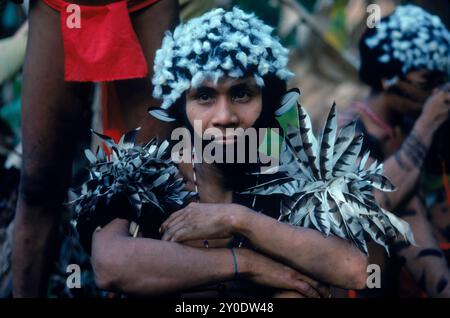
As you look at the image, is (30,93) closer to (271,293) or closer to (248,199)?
(248,199)

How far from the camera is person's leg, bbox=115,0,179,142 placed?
3461 mm

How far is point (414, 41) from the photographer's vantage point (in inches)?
164

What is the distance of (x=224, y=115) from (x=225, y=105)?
5 centimetres

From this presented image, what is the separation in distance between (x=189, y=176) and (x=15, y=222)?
892mm

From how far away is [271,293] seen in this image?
9.66 ft

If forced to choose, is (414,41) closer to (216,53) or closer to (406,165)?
(406,165)

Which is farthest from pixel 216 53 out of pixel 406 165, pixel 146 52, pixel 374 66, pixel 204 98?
pixel 374 66

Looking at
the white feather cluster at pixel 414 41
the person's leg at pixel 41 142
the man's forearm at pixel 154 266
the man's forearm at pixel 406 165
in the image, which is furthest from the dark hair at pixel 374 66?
the man's forearm at pixel 154 266

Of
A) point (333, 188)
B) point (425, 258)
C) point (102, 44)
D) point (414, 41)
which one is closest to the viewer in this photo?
point (333, 188)

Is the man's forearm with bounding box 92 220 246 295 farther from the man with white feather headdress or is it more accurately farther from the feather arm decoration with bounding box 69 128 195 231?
the feather arm decoration with bounding box 69 128 195 231

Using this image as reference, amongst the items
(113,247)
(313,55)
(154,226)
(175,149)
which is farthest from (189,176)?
(313,55)

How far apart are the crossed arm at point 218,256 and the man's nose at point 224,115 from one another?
318mm

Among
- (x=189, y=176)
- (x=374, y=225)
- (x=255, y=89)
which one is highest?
(x=255, y=89)

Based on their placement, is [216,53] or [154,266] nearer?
[154,266]
